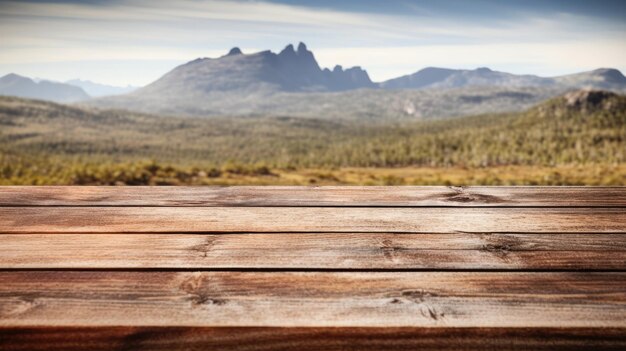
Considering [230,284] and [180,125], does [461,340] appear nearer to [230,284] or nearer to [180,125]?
[230,284]

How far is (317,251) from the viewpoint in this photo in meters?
1.24

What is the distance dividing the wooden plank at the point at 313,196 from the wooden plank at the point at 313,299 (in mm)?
631

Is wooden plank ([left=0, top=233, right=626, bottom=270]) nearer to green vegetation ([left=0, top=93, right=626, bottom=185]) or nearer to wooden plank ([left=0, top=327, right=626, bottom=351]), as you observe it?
wooden plank ([left=0, top=327, right=626, bottom=351])

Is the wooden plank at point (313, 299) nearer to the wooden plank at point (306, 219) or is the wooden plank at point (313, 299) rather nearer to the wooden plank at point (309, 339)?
the wooden plank at point (309, 339)

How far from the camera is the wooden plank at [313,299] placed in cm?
89

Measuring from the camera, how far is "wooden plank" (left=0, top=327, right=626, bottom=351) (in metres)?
0.83

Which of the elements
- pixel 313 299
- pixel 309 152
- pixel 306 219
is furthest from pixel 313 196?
pixel 309 152

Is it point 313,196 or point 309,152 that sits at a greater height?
point 313,196

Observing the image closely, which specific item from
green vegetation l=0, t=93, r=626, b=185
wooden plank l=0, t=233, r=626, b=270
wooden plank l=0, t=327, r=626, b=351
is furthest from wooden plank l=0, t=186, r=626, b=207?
green vegetation l=0, t=93, r=626, b=185

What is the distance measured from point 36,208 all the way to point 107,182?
56.9 ft

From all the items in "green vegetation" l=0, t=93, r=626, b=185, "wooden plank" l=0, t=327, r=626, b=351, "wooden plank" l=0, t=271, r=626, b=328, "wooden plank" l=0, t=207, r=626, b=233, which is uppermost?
"wooden plank" l=0, t=207, r=626, b=233

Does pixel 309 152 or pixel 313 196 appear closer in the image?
pixel 313 196

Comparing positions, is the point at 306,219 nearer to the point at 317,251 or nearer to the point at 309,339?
the point at 317,251

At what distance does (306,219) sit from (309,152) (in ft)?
190
